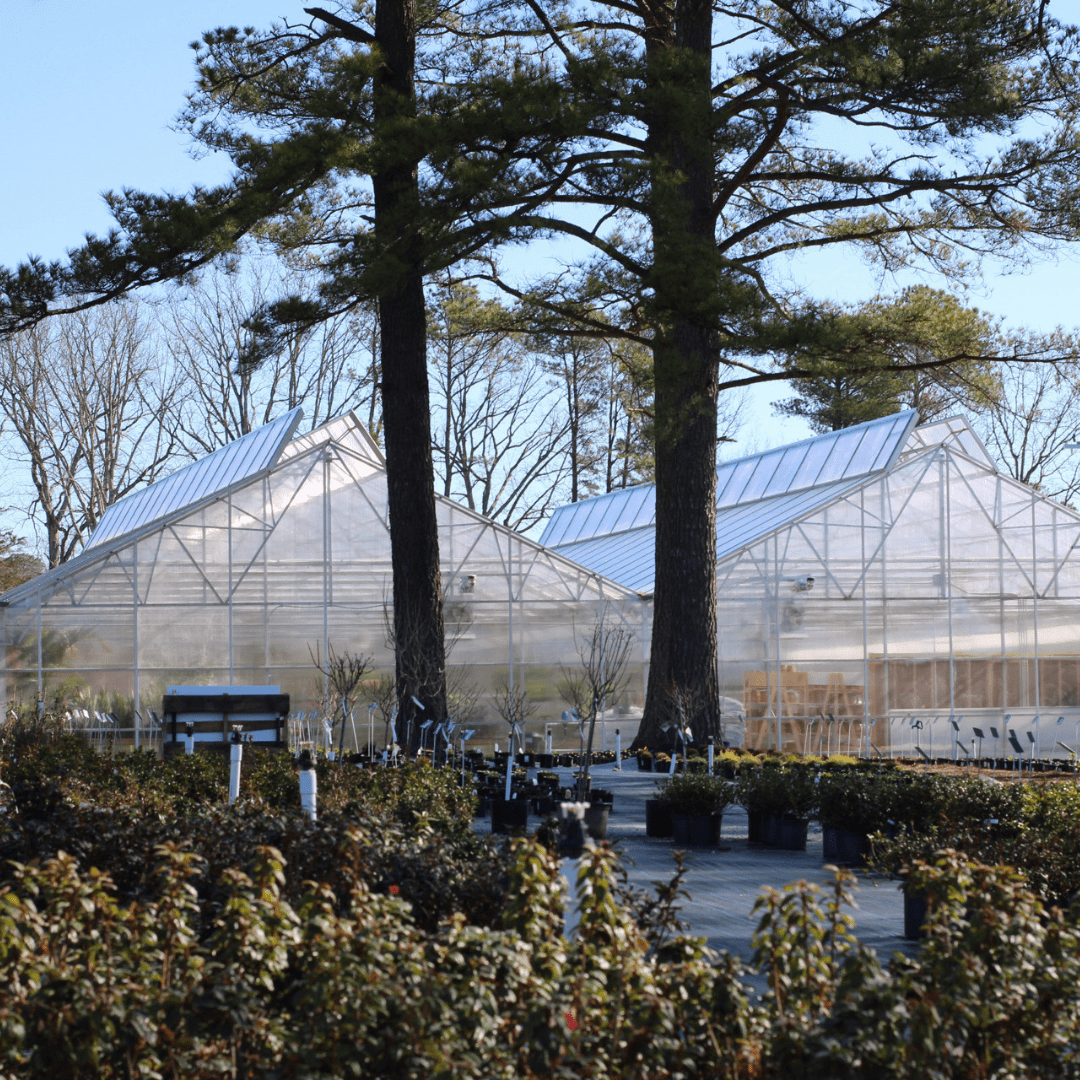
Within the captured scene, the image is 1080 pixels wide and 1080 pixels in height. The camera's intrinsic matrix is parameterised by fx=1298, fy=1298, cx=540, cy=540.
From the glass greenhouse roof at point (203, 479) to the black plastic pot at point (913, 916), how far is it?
12486 mm

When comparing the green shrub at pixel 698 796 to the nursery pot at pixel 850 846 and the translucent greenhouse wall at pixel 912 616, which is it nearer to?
the nursery pot at pixel 850 846

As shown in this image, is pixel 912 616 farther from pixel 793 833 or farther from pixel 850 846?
pixel 850 846

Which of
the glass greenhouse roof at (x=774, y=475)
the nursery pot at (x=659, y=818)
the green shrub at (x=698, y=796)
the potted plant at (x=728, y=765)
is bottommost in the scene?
the potted plant at (x=728, y=765)

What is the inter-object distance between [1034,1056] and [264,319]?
9461mm

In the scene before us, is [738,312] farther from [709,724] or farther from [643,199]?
[709,724]

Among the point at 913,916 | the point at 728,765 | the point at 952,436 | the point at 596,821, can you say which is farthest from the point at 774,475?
the point at 913,916

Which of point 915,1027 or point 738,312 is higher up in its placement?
point 738,312

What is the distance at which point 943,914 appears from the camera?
3.29 metres

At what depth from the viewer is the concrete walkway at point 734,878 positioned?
18.6 ft

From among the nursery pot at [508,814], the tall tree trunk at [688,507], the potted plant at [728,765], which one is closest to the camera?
the nursery pot at [508,814]

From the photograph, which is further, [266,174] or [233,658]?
[233,658]

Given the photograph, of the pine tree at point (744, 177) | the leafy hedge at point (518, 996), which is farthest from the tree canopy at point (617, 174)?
the leafy hedge at point (518, 996)

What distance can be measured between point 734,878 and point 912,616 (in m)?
12.4

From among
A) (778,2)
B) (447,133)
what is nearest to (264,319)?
(447,133)
